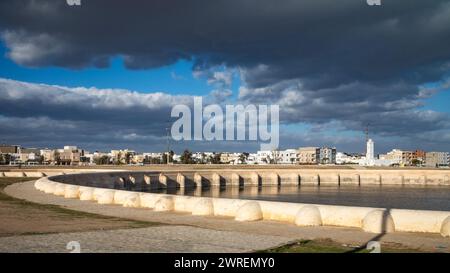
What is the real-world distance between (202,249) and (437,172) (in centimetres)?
8753

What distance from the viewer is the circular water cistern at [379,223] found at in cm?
1546

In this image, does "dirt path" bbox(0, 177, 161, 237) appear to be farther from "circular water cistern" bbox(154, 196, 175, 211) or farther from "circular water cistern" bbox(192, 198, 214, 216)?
"circular water cistern" bbox(192, 198, 214, 216)

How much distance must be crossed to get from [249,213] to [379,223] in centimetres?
486

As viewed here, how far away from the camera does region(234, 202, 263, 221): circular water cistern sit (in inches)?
719

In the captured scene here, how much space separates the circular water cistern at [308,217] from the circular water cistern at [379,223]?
173 cm

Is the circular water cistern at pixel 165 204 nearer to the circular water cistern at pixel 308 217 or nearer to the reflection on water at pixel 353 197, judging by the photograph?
the circular water cistern at pixel 308 217

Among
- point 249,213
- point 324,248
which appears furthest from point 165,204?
point 324,248

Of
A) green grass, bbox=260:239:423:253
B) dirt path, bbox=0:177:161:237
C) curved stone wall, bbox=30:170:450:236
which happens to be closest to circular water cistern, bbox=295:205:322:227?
curved stone wall, bbox=30:170:450:236

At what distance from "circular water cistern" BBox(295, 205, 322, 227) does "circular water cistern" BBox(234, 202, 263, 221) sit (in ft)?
5.78

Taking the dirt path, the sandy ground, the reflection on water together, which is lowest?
the reflection on water

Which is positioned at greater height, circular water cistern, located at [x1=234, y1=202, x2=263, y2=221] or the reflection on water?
circular water cistern, located at [x1=234, y1=202, x2=263, y2=221]

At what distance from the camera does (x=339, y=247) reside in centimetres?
1248

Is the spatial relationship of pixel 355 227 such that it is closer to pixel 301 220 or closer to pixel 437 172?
pixel 301 220

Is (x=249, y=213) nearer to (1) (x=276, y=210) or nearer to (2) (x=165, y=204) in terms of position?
(1) (x=276, y=210)
